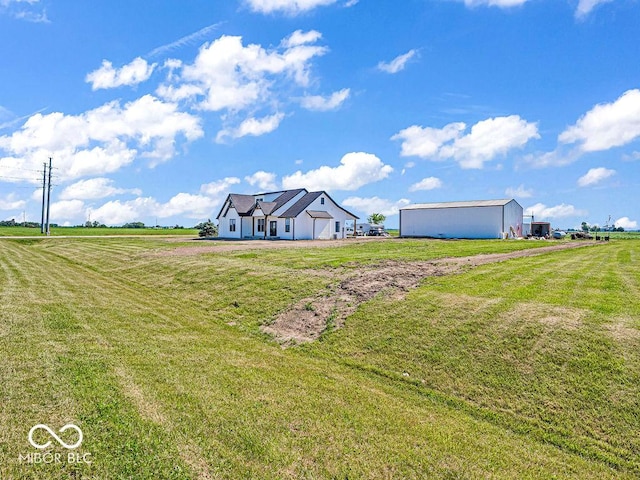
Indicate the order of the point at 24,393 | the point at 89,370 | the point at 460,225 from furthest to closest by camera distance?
the point at 460,225 → the point at 89,370 → the point at 24,393

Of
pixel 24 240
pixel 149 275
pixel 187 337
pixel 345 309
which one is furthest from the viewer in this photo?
pixel 24 240

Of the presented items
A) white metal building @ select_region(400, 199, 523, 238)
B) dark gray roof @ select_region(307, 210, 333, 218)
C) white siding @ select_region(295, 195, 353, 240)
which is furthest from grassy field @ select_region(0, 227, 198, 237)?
white metal building @ select_region(400, 199, 523, 238)

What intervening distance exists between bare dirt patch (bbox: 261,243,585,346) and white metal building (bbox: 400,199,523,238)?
31.1 meters

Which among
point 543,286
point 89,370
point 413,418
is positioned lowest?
point 413,418

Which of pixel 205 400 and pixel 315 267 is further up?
pixel 315 267

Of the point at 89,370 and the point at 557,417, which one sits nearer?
the point at 557,417

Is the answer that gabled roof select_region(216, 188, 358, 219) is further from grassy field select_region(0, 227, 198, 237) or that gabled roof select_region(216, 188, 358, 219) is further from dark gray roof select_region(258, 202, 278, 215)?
grassy field select_region(0, 227, 198, 237)

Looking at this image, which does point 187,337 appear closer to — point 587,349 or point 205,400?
point 205,400

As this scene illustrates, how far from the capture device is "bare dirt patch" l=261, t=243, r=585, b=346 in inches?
371

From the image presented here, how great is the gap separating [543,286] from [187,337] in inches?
361

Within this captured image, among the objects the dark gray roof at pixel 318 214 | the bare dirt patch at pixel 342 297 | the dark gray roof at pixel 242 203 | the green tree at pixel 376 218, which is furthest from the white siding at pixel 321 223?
the green tree at pixel 376 218

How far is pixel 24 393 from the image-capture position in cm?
530

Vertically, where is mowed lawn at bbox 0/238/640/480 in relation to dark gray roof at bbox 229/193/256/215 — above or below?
below

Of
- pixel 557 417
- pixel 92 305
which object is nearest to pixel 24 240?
pixel 92 305
